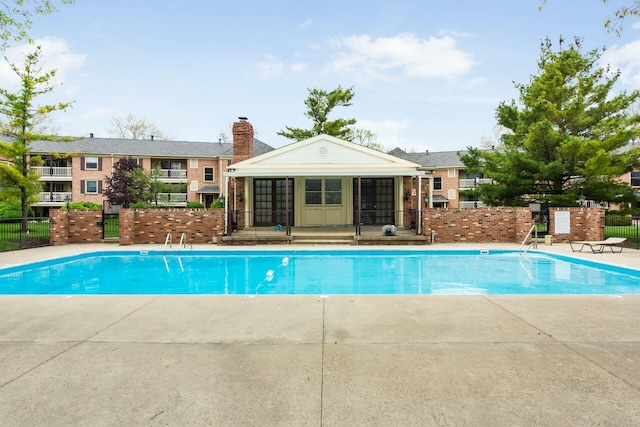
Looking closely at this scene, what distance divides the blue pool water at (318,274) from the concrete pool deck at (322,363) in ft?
7.51

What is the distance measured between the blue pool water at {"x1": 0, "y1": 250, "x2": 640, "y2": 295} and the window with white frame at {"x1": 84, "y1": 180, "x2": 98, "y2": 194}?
22873mm

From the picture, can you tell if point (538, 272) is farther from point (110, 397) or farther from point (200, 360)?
point (110, 397)

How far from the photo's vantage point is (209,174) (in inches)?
1283

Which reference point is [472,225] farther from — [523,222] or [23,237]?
[23,237]

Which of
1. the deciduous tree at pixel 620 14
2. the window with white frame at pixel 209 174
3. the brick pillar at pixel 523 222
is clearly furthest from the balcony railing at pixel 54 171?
the deciduous tree at pixel 620 14

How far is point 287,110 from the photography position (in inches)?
1237

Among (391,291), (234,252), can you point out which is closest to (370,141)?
(234,252)

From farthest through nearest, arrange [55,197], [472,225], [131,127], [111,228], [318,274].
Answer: [131,127] < [55,197] < [111,228] < [472,225] < [318,274]

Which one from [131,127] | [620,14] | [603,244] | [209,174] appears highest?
[131,127]

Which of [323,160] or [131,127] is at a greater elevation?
[131,127]

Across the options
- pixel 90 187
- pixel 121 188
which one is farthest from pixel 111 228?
pixel 90 187

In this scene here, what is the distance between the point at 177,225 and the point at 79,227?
4.03 m

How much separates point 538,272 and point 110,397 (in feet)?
32.0

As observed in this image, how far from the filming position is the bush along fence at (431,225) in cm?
1402
